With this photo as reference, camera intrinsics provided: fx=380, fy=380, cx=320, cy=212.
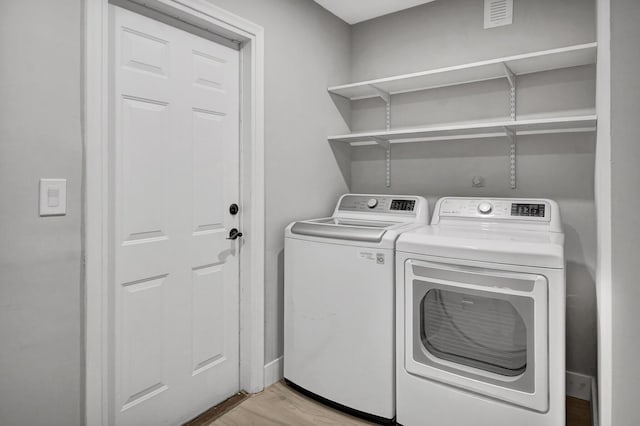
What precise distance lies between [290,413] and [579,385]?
5.27 feet

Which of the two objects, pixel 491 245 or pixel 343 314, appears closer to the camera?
pixel 491 245

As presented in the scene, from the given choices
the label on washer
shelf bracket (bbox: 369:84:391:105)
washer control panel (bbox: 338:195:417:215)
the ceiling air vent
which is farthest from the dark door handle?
the ceiling air vent

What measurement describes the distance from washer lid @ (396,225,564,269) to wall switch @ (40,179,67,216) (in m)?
1.40

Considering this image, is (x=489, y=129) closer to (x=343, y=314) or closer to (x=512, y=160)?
(x=512, y=160)

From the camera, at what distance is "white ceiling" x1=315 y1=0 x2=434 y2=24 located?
2.54 metres

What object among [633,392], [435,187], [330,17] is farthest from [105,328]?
[330,17]

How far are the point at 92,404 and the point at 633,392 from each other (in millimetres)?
1825

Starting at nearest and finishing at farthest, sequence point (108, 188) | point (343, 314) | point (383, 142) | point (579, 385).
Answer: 1. point (108, 188)
2. point (343, 314)
3. point (579, 385)
4. point (383, 142)

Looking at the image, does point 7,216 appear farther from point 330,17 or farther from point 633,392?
point 330,17

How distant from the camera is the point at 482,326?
166 centimetres

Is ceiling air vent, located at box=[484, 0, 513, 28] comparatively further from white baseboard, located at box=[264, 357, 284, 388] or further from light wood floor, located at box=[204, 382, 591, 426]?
white baseboard, located at box=[264, 357, 284, 388]

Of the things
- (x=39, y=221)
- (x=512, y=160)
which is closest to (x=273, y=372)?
(x=39, y=221)

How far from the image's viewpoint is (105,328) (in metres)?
1.53

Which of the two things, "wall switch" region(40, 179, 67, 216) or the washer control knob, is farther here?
the washer control knob
